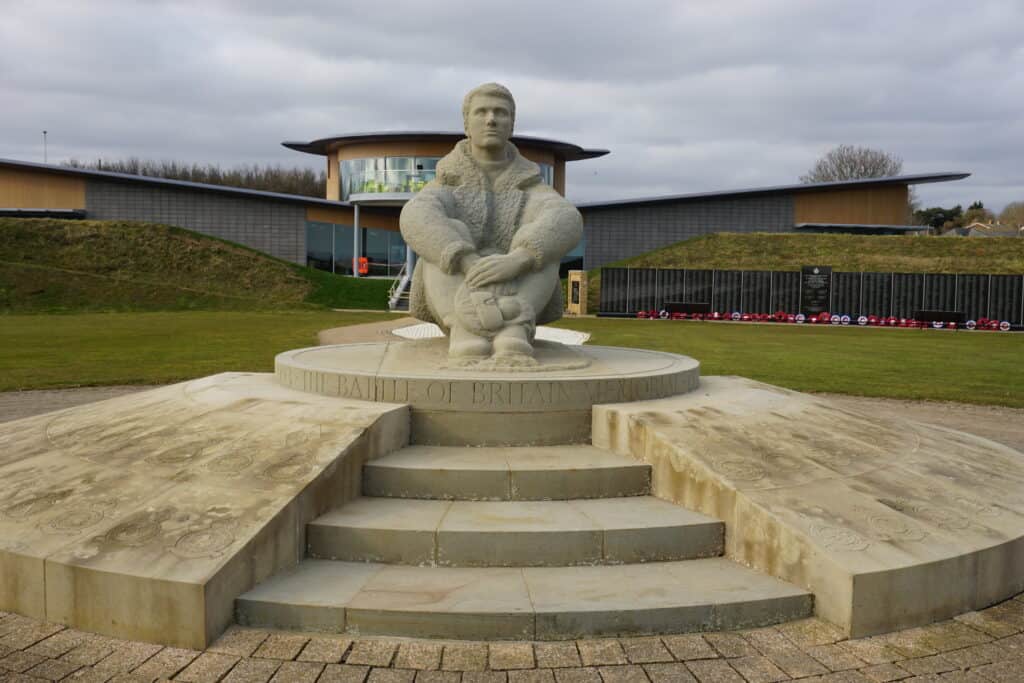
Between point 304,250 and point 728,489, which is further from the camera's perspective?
point 304,250

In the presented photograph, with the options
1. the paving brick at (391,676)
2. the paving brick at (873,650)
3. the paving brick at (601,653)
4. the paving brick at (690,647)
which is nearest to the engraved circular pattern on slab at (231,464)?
the paving brick at (391,676)

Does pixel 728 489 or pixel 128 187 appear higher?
pixel 128 187

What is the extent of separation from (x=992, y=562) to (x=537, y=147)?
45.4 metres

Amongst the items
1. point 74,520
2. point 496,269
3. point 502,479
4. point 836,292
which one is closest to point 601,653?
point 502,479

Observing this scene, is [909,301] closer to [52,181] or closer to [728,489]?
[728,489]

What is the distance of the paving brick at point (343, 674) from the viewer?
3492mm

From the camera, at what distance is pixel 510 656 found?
376cm

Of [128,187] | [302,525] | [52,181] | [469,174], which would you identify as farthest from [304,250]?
[302,525]

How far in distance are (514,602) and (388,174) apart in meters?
45.5

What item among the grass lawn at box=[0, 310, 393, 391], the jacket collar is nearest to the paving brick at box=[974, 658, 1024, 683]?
the jacket collar

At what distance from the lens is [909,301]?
33406mm

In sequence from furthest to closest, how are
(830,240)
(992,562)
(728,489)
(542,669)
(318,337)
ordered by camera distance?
(830,240) → (318,337) → (728,489) → (992,562) → (542,669)

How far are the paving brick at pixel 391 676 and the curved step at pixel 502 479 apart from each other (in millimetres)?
1737

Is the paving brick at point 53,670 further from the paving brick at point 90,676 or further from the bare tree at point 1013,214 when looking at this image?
the bare tree at point 1013,214
